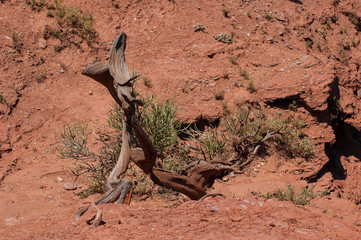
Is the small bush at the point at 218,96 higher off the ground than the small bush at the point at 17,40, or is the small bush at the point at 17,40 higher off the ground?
the small bush at the point at 17,40

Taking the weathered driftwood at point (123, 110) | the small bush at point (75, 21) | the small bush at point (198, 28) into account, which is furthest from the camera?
the small bush at point (198, 28)

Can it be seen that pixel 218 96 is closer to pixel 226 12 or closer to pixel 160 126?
pixel 160 126

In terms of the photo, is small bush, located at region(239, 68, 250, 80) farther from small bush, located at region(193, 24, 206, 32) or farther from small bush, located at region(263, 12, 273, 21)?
small bush, located at region(263, 12, 273, 21)

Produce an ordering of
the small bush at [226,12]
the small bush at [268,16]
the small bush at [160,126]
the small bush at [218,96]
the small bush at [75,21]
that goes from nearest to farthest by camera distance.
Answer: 1. the small bush at [160,126]
2. the small bush at [218,96]
3. the small bush at [75,21]
4. the small bush at [226,12]
5. the small bush at [268,16]

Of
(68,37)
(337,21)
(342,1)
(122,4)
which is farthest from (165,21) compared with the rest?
(342,1)

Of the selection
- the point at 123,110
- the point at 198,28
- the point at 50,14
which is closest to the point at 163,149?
the point at 123,110

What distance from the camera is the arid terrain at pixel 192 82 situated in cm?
730

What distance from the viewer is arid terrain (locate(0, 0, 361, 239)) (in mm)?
7305

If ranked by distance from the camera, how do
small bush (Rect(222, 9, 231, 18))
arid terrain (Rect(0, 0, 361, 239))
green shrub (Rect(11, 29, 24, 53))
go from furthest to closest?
small bush (Rect(222, 9, 231, 18)), green shrub (Rect(11, 29, 24, 53)), arid terrain (Rect(0, 0, 361, 239))

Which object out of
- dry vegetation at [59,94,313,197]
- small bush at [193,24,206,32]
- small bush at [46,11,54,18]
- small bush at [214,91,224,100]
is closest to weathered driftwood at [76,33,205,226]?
dry vegetation at [59,94,313,197]

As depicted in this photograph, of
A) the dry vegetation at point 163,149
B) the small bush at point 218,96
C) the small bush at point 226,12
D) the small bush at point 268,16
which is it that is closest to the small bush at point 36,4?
the dry vegetation at point 163,149

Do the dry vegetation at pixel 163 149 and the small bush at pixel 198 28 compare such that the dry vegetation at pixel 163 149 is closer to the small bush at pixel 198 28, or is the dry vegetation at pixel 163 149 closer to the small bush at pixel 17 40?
the small bush at pixel 17 40

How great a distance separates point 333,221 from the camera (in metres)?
3.40

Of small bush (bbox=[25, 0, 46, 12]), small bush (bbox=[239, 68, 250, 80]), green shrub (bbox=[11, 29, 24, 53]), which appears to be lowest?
small bush (bbox=[239, 68, 250, 80])
